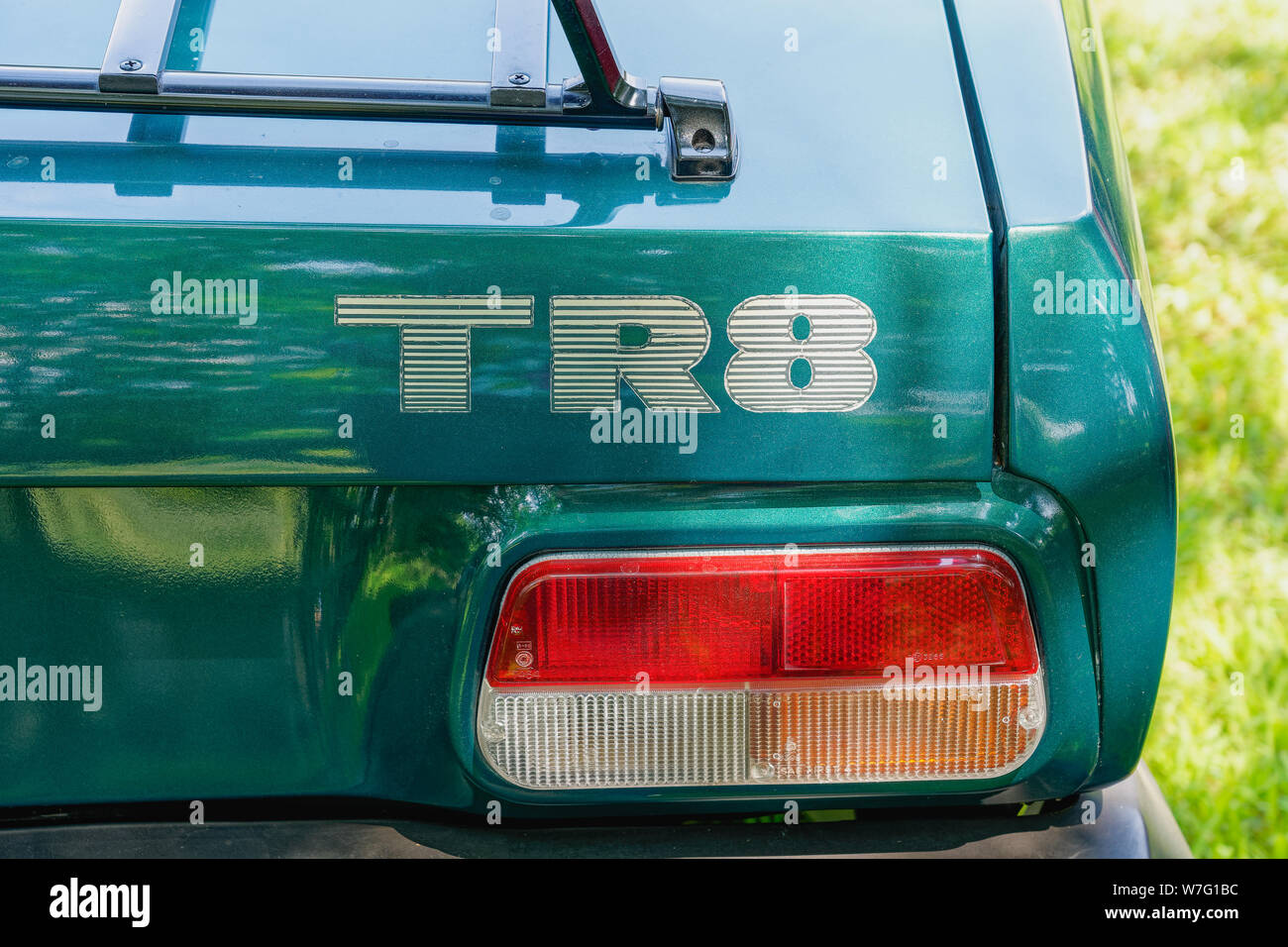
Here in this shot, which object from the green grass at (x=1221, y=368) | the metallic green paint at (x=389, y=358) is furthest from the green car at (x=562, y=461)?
the green grass at (x=1221, y=368)

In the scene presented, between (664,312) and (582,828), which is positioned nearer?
(664,312)

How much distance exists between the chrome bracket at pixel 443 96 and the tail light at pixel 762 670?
0.45 m

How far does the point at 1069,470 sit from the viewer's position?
49.4 inches

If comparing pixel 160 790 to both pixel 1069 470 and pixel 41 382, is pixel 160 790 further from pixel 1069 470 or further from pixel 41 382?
pixel 1069 470

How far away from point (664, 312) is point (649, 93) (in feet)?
1.03

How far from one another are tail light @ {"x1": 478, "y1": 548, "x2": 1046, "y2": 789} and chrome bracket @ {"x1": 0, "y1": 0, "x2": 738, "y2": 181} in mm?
450

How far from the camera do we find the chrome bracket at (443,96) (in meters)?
1.28

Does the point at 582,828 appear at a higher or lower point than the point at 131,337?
lower

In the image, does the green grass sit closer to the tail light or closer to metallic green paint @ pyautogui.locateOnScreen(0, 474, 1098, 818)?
the tail light

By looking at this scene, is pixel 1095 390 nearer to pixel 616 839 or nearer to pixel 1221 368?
pixel 616 839

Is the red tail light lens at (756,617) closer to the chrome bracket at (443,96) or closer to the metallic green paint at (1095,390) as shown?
the metallic green paint at (1095,390)

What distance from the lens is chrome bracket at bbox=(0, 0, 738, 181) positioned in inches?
50.4

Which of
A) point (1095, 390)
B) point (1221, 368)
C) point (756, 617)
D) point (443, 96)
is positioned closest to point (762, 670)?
point (756, 617)
